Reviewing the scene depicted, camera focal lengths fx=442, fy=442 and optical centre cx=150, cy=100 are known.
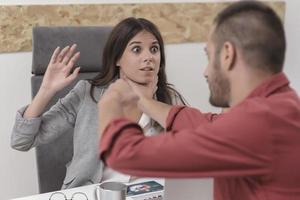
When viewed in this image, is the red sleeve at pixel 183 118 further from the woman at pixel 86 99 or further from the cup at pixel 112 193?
the woman at pixel 86 99

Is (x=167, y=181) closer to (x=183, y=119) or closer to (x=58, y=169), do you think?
(x=183, y=119)

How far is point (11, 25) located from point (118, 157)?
1.51 m

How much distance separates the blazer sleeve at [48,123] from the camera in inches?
61.2

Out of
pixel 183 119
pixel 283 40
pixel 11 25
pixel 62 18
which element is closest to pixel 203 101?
pixel 62 18

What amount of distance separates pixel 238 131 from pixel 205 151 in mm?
70

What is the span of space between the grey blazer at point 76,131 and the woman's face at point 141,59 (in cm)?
17

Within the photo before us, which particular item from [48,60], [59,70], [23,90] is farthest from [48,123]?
[23,90]

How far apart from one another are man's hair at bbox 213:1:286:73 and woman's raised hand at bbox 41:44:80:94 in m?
0.78

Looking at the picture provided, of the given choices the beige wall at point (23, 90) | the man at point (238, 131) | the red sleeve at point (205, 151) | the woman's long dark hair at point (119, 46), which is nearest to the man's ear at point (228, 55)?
the man at point (238, 131)

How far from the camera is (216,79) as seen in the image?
3.07 feet

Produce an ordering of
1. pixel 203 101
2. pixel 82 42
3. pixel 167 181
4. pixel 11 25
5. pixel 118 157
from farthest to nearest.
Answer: pixel 203 101
pixel 11 25
pixel 82 42
pixel 167 181
pixel 118 157

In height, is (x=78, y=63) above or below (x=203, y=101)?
above

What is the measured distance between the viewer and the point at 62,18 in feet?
7.29

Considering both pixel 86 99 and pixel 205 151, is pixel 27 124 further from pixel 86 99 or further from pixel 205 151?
pixel 205 151
